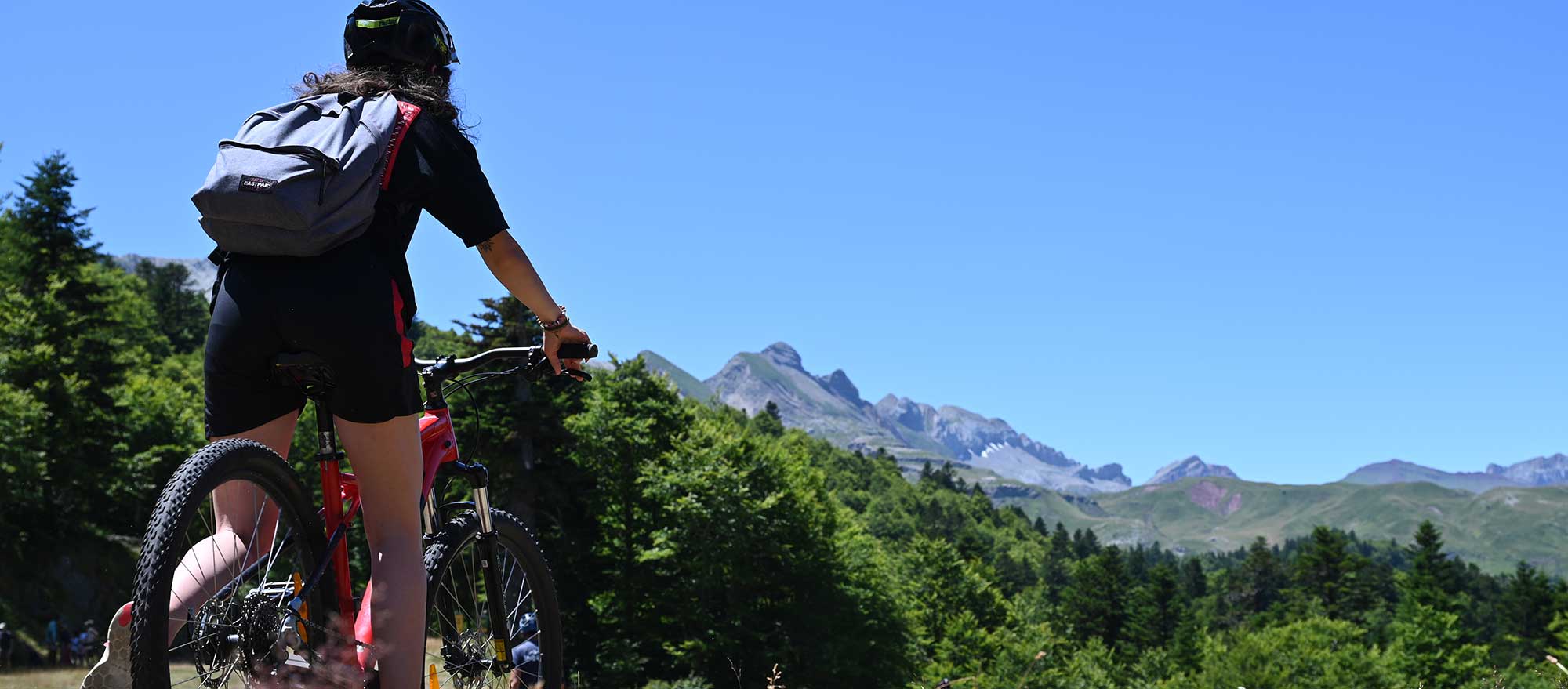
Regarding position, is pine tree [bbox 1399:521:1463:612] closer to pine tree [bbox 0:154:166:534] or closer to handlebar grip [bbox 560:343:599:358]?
pine tree [bbox 0:154:166:534]

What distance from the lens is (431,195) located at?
322cm

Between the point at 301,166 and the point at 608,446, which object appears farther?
the point at 608,446

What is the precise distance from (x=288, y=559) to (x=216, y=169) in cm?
101

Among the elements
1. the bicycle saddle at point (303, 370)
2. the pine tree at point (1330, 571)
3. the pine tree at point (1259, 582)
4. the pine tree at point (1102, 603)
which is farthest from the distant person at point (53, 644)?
the pine tree at point (1259, 582)

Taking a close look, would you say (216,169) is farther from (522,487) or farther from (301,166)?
(522,487)

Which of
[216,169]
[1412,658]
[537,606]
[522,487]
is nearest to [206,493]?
[216,169]

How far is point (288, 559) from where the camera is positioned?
3180 mm

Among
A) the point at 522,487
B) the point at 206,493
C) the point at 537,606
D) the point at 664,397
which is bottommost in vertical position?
the point at 537,606

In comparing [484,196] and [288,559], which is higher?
[484,196]

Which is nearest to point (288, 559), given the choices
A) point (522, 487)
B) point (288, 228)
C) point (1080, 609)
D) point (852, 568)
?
point (288, 228)

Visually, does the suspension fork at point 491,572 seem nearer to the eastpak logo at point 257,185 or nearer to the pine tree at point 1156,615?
the eastpak logo at point 257,185

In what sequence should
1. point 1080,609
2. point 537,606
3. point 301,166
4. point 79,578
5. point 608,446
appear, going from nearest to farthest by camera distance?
point 301,166, point 537,606, point 79,578, point 608,446, point 1080,609

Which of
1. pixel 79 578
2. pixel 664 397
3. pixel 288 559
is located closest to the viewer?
pixel 288 559

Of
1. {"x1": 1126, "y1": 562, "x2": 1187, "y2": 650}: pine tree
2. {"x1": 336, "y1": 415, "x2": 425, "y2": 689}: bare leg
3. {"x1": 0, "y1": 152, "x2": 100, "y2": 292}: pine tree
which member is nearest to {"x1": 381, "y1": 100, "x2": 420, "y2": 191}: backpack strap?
{"x1": 336, "y1": 415, "x2": 425, "y2": 689}: bare leg
